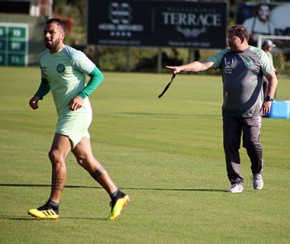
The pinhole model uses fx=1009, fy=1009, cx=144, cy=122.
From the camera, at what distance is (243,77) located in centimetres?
1233

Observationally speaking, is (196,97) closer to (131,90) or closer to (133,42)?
(131,90)

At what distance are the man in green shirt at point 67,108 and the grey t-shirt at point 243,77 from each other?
2656mm

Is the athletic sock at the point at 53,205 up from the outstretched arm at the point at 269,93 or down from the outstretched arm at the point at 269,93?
down

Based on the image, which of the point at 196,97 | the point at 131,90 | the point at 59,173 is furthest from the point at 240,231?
the point at 131,90

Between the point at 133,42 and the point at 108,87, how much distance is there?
1675 centimetres

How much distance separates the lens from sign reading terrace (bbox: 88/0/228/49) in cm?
5662

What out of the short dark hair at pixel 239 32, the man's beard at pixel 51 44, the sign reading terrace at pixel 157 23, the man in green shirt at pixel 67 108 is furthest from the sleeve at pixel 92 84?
the sign reading terrace at pixel 157 23

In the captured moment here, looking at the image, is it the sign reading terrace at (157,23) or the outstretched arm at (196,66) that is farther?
the sign reading terrace at (157,23)

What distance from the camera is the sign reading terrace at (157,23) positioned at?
56.6m

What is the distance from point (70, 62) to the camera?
10.1 metres

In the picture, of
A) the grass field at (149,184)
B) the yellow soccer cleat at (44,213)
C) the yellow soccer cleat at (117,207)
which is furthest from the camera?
the yellow soccer cleat at (117,207)

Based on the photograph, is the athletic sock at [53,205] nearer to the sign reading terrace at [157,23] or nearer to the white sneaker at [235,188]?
the white sneaker at [235,188]

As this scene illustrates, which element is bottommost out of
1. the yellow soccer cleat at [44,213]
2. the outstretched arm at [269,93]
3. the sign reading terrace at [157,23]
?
the sign reading terrace at [157,23]

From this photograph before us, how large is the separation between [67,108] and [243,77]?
3.00 m
